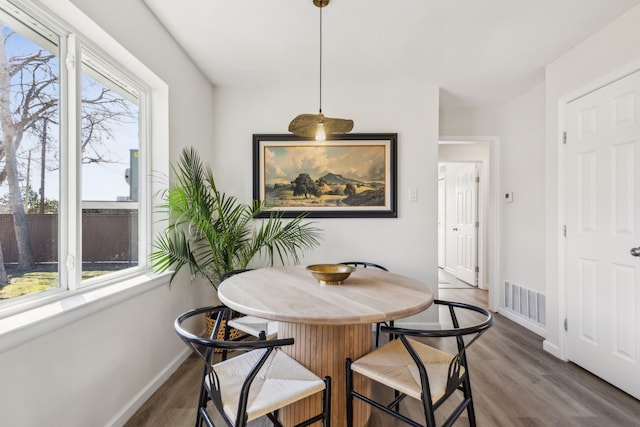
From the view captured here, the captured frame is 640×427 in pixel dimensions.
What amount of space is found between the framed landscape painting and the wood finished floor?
1.55m

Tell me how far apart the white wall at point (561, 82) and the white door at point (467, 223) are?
223 cm

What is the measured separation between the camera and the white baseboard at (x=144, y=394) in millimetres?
1621

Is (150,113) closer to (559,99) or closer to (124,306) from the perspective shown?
(124,306)

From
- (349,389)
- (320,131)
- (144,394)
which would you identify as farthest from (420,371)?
(144,394)

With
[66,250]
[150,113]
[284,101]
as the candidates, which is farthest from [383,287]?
[284,101]

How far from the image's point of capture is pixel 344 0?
187 centimetres

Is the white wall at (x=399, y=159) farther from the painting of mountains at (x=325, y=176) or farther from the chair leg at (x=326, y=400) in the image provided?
the chair leg at (x=326, y=400)

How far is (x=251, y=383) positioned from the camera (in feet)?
3.65

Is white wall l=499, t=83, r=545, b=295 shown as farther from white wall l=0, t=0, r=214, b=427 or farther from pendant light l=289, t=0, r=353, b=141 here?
white wall l=0, t=0, r=214, b=427

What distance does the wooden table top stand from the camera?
3.81 ft

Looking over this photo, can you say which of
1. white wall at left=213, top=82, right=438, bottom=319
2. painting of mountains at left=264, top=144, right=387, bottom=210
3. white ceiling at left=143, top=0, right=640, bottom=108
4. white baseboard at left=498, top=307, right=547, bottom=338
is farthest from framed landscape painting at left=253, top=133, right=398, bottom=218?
white baseboard at left=498, top=307, right=547, bottom=338

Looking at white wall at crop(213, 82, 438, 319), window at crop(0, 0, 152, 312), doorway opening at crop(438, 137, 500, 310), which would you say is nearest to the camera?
window at crop(0, 0, 152, 312)

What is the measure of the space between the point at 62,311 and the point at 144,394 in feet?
2.89

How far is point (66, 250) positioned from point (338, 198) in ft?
7.09
